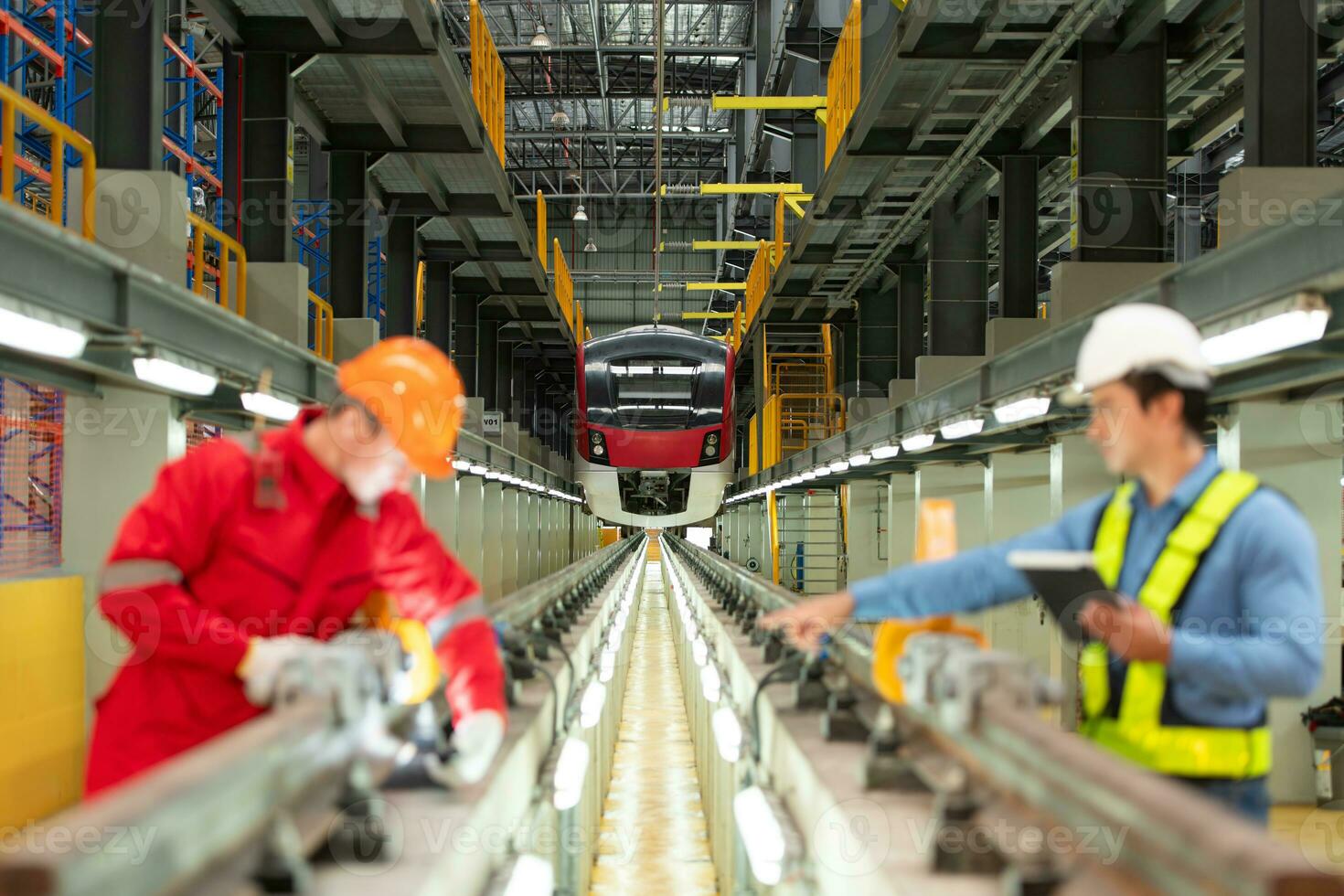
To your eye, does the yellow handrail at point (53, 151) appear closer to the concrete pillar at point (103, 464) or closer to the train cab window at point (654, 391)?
the concrete pillar at point (103, 464)

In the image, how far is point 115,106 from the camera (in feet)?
21.0

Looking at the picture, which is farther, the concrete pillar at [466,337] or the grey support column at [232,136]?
the concrete pillar at [466,337]

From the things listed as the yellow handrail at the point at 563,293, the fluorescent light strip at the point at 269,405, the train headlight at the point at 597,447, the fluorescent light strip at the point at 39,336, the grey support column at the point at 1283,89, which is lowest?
the fluorescent light strip at the point at 269,405

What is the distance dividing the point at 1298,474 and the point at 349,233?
8.53 meters

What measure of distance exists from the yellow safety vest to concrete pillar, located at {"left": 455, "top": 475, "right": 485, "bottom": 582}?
12.1m

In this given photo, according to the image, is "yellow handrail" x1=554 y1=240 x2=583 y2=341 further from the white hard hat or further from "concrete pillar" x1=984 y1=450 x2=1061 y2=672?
the white hard hat

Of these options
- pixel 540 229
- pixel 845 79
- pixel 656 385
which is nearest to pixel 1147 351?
pixel 845 79

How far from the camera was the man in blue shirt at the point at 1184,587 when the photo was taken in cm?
169

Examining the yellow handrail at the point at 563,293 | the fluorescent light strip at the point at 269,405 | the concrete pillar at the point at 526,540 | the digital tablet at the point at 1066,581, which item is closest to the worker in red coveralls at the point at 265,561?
the digital tablet at the point at 1066,581

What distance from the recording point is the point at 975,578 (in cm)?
219

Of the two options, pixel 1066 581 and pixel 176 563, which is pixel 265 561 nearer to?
pixel 176 563

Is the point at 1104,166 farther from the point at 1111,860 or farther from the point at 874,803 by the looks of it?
the point at 1111,860

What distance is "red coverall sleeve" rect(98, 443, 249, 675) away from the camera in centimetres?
208

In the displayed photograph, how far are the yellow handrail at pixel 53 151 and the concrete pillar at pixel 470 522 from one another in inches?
283
